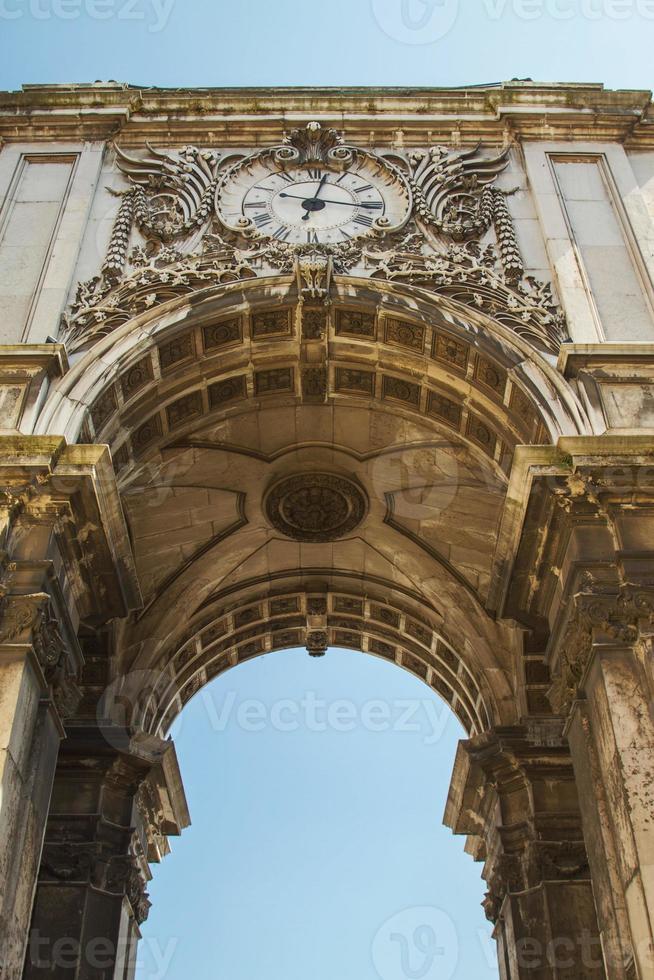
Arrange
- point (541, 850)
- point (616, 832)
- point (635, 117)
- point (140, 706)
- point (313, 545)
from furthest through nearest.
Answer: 1. point (313, 545)
2. point (140, 706)
3. point (635, 117)
4. point (541, 850)
5. point (616, 832)

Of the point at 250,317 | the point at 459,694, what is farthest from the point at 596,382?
the point at 459,694

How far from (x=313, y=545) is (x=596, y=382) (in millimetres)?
7857

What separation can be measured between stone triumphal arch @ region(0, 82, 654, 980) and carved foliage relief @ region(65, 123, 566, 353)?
48 millimetres

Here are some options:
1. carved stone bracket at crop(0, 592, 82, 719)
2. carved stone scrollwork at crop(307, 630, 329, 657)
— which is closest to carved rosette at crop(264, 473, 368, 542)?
carved stone scrollwork at crop(307, 630, 329, 657)

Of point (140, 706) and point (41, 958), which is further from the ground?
point (140, 706)

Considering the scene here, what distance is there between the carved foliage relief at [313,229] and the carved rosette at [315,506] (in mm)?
4561

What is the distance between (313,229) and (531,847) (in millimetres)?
9681

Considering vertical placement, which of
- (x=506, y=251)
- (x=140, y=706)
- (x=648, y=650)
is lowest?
(x=648, y=650)

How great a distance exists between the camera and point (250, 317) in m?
13.4

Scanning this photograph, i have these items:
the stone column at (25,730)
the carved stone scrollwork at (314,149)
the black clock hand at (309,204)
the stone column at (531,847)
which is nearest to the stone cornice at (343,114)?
the carved stone scrollwork at (314,149)

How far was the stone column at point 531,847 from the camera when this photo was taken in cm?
1359

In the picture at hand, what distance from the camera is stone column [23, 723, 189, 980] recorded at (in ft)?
43.8

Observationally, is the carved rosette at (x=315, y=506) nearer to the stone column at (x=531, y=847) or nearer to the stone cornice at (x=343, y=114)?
the stone column at (x=531, y=847)

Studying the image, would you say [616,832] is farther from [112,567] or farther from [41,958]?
[41,958]
